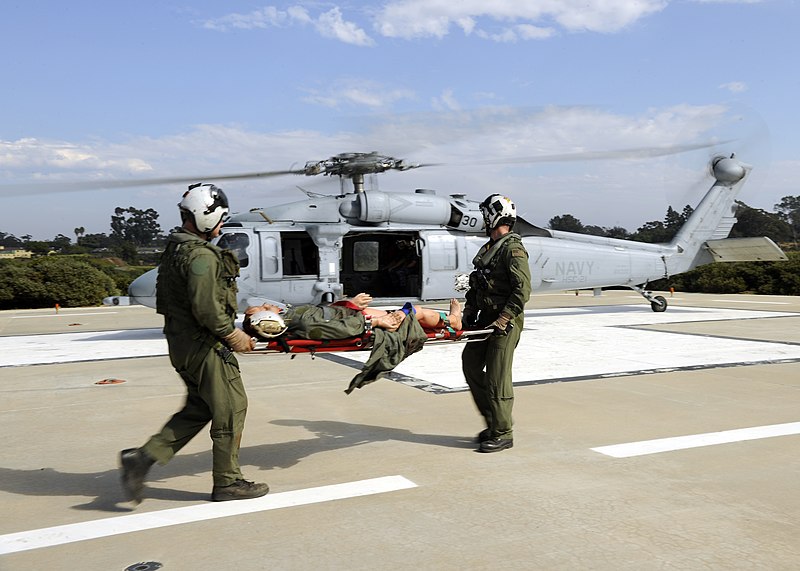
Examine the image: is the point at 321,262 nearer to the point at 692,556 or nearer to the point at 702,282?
the point at 692,556

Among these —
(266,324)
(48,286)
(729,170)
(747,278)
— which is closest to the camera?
(266,324)

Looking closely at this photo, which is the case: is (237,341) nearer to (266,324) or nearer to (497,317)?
(266,324)

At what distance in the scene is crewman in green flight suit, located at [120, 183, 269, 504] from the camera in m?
4.06

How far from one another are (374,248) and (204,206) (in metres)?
10.1

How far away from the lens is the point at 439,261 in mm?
13672

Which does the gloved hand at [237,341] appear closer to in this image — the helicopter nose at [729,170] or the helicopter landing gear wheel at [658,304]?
the helicopter landing gear wheel at [658,304]

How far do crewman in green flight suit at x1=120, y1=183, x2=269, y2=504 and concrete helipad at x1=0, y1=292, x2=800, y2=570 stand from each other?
255mm

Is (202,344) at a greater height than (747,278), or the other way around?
(202,344)

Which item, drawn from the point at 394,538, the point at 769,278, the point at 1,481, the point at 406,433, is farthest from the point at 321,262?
the point at 769,278

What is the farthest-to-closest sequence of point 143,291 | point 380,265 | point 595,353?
point 380,265
point 143,291
point 595,353

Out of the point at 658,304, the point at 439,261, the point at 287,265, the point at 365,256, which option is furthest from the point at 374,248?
the point at 658,304

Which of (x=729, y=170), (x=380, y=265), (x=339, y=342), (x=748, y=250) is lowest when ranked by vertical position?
(x=339, y=342)

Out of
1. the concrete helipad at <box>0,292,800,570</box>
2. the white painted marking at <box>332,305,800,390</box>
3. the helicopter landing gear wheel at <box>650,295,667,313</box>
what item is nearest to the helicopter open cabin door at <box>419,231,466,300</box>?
the white painted marking at <box>332,305,800,390</box>

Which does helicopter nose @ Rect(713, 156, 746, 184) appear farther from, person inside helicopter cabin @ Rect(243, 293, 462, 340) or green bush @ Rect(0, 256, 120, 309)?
green bush @ Rect(0, 256, 120, 309)
